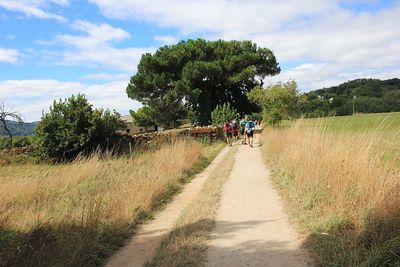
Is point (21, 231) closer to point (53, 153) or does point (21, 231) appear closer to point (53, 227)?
point (53, 227)

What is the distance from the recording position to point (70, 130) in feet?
74.1

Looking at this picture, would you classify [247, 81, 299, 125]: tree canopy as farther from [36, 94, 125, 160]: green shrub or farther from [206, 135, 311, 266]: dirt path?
[206, 135, 311, 266]: dirt path

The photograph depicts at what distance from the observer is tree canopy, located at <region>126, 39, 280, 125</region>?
4100 centimetres

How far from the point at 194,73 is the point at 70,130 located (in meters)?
19.6

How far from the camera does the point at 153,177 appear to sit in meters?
11.4

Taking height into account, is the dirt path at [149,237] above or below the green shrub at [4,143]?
below

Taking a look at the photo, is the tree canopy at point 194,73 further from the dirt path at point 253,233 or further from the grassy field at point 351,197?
the grassy field at point 351,197

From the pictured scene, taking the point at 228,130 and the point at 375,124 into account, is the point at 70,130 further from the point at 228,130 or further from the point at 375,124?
the point at 375,124

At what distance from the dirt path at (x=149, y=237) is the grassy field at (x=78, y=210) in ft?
0.67

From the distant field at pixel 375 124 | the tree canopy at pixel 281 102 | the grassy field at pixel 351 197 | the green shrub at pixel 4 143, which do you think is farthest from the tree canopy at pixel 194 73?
the grassy field at pixel 351 197

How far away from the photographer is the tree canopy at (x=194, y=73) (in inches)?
1614

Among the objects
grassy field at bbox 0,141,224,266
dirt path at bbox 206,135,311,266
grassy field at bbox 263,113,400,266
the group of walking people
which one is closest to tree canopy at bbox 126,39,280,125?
the group of walking people

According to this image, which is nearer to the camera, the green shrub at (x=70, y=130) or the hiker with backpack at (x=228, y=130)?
the green shrub at (x=70, y=130)

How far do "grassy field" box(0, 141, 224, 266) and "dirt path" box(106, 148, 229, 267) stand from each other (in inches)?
8.0
